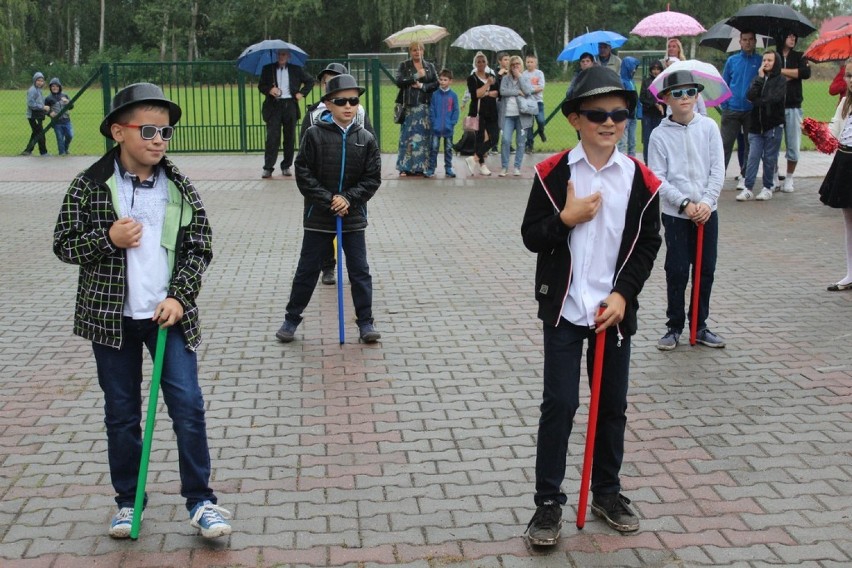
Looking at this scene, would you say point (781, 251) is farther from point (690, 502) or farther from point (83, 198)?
point (83, 198)

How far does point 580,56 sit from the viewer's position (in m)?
17.2

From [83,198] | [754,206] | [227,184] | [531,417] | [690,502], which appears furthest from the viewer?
[227,184]

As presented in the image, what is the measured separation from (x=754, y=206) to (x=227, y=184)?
320 inches

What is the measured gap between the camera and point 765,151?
14.1 m

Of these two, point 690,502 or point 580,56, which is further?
point 580,56

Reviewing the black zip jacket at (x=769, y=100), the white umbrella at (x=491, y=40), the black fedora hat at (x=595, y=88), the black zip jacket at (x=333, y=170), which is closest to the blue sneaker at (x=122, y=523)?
the black fedora hat at (x=595, y=88)

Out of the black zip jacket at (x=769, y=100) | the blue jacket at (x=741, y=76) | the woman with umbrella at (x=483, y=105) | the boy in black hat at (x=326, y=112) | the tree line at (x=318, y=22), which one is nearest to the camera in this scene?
the boy in black hat at (x=326, y=112)

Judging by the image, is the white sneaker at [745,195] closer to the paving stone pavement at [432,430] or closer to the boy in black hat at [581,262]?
the paving stone pavement at [432,430]

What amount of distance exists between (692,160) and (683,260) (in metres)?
0.69

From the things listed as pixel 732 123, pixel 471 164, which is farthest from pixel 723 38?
pixel 471 164

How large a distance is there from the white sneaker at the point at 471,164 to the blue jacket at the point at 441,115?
1.05 metres

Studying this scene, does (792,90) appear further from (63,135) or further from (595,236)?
(63,135)

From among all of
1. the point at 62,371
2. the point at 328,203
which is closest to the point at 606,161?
the point at 328,203

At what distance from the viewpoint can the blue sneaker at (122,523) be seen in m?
4.31
